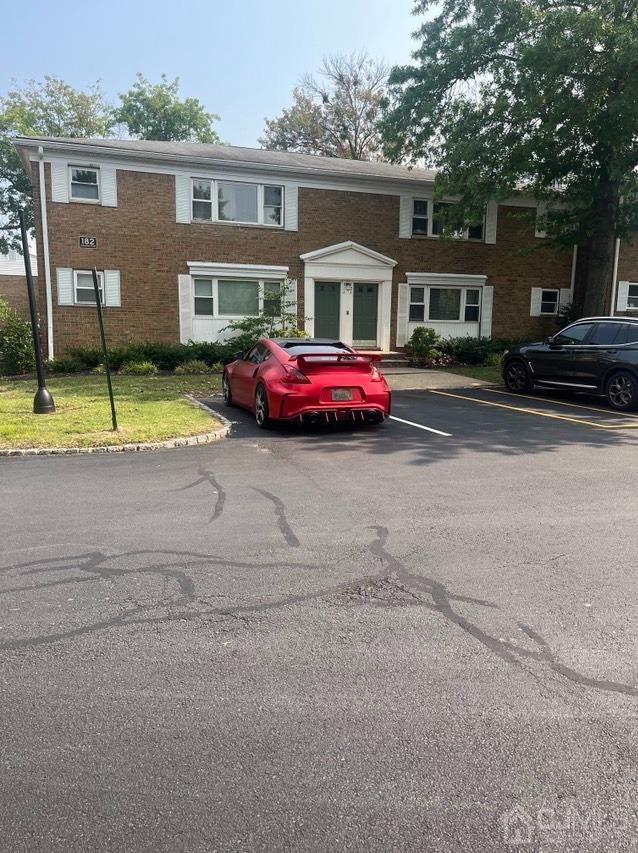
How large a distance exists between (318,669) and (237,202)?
65.1ft

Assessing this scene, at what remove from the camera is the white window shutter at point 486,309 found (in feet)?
79.8

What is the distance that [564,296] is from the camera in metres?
25.6

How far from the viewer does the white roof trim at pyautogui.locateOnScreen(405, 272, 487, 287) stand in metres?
23.1

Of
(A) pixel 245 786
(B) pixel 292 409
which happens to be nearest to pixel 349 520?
(A) pixel 245 786

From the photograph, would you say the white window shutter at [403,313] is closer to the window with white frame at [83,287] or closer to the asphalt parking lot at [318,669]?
the window with white frame at [83,287]

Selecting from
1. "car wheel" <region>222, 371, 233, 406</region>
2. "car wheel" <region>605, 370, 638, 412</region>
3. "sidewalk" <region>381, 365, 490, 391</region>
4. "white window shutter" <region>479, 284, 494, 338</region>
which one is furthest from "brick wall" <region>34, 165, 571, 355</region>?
"car wheel" <region>605, 370, 638, 412</region>

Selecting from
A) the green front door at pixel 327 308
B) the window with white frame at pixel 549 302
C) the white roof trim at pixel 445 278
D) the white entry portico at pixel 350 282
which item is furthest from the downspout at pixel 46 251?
the window with white frame at pixel 549 302

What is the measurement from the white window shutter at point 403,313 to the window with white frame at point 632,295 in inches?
408

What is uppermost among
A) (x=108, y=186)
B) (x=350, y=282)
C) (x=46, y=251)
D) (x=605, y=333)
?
(x=108, y=186)

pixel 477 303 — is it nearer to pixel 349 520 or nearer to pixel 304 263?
pixel 304 263

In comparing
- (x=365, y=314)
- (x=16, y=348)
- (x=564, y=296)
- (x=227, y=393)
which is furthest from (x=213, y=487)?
(x=564, y=296)

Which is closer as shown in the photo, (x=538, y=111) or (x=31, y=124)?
(x=538, y=111)

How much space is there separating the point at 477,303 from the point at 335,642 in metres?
22.5

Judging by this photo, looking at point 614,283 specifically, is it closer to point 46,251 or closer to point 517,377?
point 517,377
